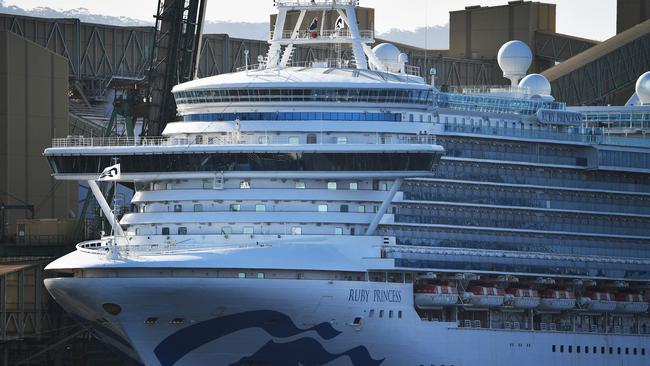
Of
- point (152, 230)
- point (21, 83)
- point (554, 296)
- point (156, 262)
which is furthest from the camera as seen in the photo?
point (21, 83)

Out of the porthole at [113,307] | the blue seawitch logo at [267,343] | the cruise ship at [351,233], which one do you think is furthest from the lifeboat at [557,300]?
the porthole at [113,307]

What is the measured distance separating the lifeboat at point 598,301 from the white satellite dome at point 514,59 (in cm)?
1200

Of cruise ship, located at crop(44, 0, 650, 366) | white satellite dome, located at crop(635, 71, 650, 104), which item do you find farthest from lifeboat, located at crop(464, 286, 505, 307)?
white satellite dome, located at crop(635, 71, 650, 104)

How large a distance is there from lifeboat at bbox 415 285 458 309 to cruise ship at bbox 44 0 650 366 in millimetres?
80

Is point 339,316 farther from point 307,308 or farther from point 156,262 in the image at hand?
point 156,262

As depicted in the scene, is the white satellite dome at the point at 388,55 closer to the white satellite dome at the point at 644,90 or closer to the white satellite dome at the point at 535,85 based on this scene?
the white satellite dome at the point at 535,85

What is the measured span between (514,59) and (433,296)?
1895cm

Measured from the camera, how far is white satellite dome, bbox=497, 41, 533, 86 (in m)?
84.8

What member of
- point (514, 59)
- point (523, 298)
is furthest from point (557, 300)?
point (514, 59)

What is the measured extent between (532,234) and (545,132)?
448 cm

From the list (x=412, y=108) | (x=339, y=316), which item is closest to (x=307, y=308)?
(x=339, y=316)

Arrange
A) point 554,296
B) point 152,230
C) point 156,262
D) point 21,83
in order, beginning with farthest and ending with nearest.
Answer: point 21,83 → point 554,296 → point 152,230 → point 156,262

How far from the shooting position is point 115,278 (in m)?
63.9

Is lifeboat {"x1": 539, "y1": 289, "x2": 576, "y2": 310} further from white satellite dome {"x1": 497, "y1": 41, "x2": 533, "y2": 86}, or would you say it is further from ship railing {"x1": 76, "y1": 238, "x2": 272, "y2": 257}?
ship railing {"x1": 76, "y1": 238, "x2": 272, "y2": 257}
